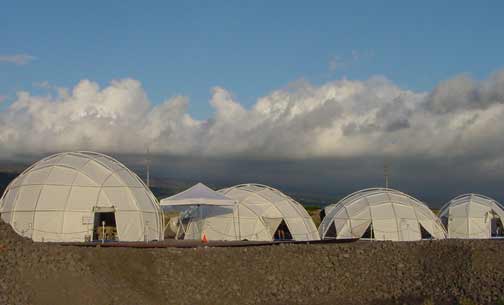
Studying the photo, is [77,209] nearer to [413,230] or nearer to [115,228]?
[115,228]

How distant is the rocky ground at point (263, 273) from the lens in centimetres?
2205

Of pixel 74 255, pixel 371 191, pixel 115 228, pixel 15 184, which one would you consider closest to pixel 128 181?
pixel 115 228

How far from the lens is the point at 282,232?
1729 inches

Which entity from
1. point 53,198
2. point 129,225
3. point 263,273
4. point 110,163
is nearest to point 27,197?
point 53,198

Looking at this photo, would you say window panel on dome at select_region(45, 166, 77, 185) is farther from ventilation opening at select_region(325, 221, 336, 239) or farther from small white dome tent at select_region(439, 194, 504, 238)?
small white dome tent at select_region(439, 194, 504, 238)

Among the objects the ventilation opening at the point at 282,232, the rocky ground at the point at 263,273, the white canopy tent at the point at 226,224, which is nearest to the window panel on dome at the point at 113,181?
the white canopy tent at the point at 226,224

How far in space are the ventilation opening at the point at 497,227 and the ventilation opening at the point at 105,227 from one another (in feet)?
93.5

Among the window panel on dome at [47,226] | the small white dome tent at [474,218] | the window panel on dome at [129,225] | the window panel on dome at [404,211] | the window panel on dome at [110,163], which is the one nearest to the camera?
the window panel on dome at [47,226]

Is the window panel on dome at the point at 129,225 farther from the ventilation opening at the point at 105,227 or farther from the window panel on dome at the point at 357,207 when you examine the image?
the window panel on dome at the point at 357,207

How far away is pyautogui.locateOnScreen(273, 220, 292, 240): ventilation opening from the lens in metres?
44.1

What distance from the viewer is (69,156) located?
128 feet

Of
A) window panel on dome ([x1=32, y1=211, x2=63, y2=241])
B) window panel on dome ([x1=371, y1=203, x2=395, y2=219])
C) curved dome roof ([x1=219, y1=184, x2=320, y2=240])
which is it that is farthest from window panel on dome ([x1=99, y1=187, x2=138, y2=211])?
window panel on dome ([x1=371, y1=203, x2=395, y2=219])

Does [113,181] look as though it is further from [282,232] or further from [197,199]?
[282,232]

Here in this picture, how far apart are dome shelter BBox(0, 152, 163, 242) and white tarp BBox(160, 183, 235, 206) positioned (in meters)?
2.21
